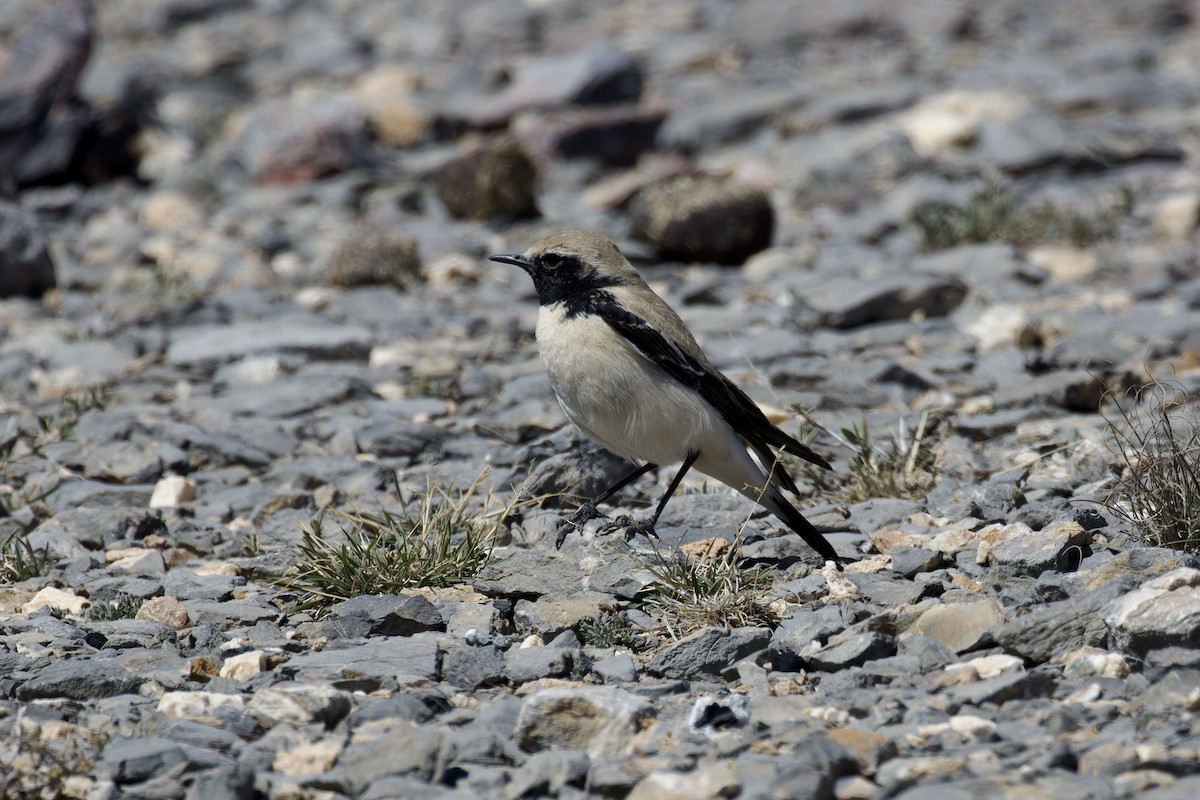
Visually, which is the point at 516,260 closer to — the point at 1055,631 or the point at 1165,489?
the point at 1165,489

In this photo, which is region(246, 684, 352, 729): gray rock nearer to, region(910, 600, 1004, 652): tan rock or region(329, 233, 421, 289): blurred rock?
region(910, 600, 1004, 652): tan rock

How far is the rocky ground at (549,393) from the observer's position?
12.7 ft

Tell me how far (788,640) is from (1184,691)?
1.19 m

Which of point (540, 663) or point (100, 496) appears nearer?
point (540, 663)

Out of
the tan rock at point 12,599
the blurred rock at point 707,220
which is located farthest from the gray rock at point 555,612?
the blurred rock at point 707,220

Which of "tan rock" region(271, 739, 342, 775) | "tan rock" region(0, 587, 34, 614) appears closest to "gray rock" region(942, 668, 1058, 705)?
"tan rock" region(271, 739, 342, 775)

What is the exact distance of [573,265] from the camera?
6285mm

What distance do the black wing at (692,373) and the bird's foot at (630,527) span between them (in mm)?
577

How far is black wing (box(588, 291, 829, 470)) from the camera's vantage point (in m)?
5.89

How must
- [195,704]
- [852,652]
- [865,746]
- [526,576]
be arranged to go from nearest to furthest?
[865,746] < [195,704] < [852,652] < [526,576]

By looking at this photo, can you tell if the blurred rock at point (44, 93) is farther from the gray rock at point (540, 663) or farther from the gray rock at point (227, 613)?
the gray rock at point (540, 663)

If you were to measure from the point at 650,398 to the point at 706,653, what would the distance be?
163cm

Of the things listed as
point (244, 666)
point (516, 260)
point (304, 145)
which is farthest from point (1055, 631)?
point (304, 145)

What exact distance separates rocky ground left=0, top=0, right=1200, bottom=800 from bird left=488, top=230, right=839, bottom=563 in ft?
0.86
